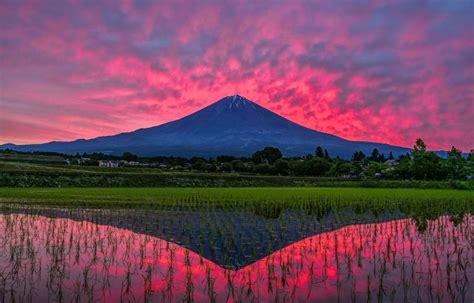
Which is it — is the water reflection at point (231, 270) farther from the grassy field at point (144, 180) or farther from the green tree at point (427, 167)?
the green tree at point (427, 167)

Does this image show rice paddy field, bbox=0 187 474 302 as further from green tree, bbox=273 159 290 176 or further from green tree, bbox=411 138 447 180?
green tree, bbox=273 159 290 176

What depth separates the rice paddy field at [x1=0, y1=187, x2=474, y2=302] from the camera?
24.3ft

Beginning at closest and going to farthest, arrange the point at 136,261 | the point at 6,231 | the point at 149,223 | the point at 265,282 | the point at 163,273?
the point at 265,282 < the point at 163,273 < the point at 136,261 < the point at 6,231 < the point at 149,223

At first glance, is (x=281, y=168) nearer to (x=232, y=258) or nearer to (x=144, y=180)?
(x=144, y=180)

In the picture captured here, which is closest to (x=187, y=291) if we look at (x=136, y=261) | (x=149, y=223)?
(x=136, y=261)

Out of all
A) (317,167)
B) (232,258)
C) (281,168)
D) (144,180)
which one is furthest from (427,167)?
(232,258)

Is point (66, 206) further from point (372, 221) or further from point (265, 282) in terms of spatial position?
point (265, 282)

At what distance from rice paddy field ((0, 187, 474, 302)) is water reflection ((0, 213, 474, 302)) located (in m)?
0.02

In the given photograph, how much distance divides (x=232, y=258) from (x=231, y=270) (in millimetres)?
1149

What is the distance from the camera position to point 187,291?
7266 millimetres

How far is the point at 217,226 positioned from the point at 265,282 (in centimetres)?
726

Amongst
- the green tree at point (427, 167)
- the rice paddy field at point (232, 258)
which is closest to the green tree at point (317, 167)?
the green tree at point (427, 167)

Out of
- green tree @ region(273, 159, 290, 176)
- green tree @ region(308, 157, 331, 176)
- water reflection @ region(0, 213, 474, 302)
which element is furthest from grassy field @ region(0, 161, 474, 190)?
water reflection @ region(0, 213, 474, 302)

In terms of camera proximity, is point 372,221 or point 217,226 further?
point 372,221
